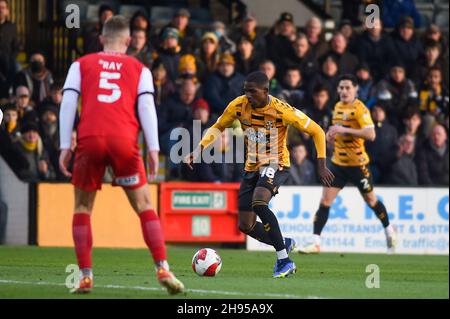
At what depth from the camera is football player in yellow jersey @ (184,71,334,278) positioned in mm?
13453

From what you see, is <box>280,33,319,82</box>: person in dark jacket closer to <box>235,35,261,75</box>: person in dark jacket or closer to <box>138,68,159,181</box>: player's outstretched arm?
<box>235,35,261,75</box>: person in dark jacket

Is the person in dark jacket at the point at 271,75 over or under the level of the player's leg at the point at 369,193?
over

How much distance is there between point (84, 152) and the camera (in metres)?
10.5

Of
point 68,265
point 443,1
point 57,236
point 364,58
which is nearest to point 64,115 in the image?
point 68,265

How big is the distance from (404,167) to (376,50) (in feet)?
9.04

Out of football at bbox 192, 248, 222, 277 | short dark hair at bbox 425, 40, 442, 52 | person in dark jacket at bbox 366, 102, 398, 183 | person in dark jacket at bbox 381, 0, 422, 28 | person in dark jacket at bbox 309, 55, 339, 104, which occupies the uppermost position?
person in dark jacket at bbox 381, 0, 422, 28

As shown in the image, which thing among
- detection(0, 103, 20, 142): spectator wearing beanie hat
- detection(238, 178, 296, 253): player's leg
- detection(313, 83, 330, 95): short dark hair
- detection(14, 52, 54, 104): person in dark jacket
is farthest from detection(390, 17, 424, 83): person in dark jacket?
detection(238, 178, 296, 253): player's leg

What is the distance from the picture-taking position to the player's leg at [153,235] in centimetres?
1041

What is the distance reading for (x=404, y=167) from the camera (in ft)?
70.2

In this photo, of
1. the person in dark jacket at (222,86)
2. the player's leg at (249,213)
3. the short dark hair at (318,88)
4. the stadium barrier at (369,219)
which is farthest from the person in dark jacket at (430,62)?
the player's leg at (249,213)

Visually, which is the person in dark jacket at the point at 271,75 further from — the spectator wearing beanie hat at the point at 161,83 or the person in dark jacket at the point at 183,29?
the spectator wearing beanie hat at the point at 161,83

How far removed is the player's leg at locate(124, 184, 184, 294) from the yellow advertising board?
355 inches

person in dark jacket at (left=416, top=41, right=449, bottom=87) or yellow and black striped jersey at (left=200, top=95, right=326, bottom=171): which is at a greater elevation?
person in dark jacket at (left=416, top=41, right=449, bottom=87)

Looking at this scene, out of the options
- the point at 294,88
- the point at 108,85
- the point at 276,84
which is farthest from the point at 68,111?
the point at 294,88
